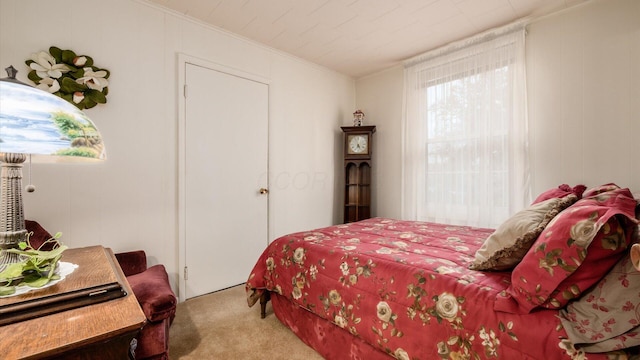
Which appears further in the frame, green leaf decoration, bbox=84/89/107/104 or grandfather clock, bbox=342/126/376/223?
grandfather clock, bbox=342/126/376/223

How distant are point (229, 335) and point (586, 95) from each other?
3328 millimetres

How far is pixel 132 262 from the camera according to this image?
2068mm

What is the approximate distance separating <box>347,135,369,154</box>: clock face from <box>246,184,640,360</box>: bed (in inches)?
71.9

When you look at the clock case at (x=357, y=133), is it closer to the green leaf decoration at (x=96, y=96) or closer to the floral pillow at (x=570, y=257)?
the green leaf decoration at (x=96, y=96)

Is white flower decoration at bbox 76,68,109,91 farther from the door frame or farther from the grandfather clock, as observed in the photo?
the grandfather clock

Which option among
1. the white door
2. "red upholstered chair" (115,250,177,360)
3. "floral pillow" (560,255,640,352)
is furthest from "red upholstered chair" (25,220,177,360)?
"floral pillow" (560,255,640,352)

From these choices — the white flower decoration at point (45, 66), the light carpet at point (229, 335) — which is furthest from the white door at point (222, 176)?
the white flower decoration at point (45, 66)

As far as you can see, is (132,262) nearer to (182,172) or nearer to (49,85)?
(182,172)

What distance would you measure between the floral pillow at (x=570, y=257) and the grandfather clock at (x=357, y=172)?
8.70 feet

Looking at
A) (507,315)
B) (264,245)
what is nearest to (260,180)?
(264,245)

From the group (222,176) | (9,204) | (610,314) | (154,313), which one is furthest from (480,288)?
(222,176)

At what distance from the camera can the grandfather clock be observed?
3637 mm

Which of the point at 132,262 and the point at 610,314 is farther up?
the point at 610,314

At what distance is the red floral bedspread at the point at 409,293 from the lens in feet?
3.25
